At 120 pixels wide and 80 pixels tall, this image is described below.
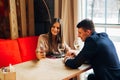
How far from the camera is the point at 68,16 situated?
10.8 feet

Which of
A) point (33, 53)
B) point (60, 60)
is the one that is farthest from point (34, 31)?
point (60, 60)

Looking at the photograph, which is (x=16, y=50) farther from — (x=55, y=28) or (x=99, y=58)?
(x=99, y=58)

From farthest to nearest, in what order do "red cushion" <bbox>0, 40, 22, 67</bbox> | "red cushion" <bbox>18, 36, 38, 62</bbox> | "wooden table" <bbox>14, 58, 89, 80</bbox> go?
"red cushion" <bbox>18, 36, 38, 62</bbox>
"red cushion" <bbox>0, 40, 22, 67</bbox>
"wooden table" <bbox>14, 58, 89, 80</bbox>

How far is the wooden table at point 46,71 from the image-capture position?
194cm

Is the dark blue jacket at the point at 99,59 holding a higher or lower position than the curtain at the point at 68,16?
lower

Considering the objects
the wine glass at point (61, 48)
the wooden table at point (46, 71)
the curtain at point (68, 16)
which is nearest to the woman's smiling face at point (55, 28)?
the wine glass at point (61, 48)

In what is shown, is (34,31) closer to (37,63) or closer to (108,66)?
(37,63)

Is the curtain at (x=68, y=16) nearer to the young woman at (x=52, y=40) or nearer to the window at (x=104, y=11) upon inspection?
the window at (x=104, y=11)

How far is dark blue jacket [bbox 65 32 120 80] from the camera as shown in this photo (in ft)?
6.96

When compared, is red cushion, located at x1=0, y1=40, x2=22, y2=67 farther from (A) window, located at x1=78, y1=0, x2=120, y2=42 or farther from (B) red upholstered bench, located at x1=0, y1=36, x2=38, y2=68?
(A) window, located at x1=78, y1=0, x2=120, y2=42

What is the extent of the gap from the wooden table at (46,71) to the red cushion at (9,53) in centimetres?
55

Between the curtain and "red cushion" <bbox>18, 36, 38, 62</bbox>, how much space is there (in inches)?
19.0

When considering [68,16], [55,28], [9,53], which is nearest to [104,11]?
[68,16]

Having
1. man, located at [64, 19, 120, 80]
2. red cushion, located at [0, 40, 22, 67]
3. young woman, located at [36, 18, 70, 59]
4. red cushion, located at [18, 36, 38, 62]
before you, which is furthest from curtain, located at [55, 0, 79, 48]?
man, located at [64, 19, 120, 80]
